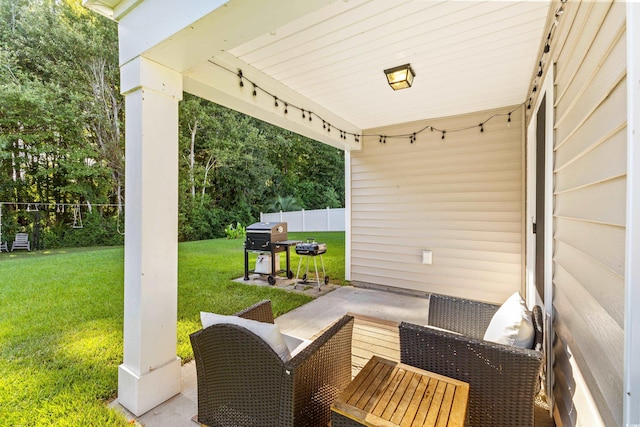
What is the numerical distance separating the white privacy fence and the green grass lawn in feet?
24.7

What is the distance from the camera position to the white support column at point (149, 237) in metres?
1.89

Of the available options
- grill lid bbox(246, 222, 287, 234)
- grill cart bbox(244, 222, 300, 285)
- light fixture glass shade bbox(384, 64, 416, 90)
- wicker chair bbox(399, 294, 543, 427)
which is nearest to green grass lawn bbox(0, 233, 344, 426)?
grill cart bbox(244, 222, 300, 285)

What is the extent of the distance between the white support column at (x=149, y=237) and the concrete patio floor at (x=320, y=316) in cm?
11

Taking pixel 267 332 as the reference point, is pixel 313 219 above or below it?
above

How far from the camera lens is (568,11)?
1.54 meters

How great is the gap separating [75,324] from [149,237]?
8.08 feet

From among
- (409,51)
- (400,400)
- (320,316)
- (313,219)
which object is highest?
(409,51)

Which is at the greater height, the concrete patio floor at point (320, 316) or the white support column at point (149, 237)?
the white support column at point (149, 237)

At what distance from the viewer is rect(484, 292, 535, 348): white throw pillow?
1.54m

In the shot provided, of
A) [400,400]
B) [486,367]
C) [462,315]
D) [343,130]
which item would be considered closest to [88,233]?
[343,130]

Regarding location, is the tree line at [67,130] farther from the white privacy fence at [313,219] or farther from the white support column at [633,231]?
the white support column at [633,231]

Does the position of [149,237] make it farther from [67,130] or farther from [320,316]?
[67,130]

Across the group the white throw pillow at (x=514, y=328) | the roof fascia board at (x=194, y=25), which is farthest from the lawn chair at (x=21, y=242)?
the white throw pillow at (x=514, y=328)

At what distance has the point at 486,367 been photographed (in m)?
1.45
